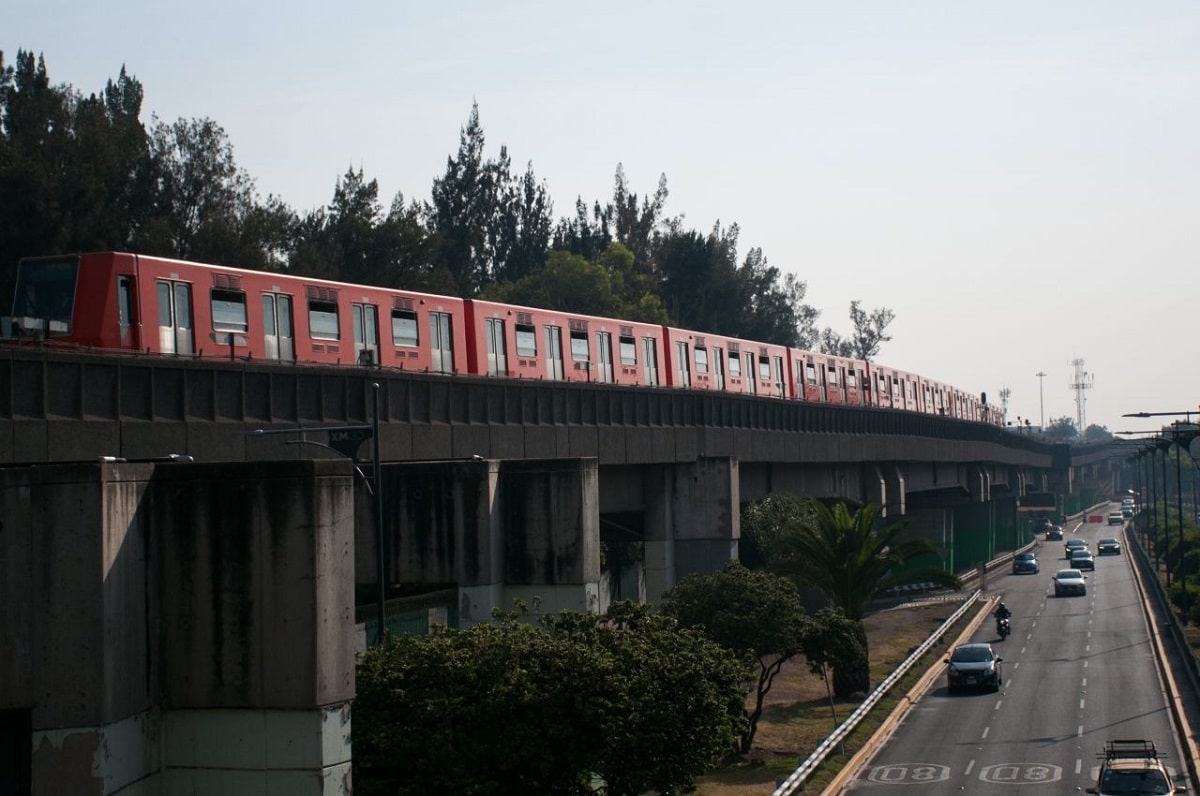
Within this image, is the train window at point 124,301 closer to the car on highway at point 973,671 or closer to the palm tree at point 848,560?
the palm tree at point 848,560

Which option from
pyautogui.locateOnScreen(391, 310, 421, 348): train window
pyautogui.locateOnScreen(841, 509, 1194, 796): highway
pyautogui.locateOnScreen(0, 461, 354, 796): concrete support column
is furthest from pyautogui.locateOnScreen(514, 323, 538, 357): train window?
pyautogui.locateOnScreen(0, 461, 354, 796): concrete support column

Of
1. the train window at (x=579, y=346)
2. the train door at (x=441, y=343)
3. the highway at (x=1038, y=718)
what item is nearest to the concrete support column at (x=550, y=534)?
the highway at (x=1038, y=718)

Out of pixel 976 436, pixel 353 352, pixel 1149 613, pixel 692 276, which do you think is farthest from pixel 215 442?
pixel 692 276

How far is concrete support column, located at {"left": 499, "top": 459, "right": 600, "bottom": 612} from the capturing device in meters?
28.6

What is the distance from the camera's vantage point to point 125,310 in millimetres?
28078

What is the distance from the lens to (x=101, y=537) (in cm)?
1514

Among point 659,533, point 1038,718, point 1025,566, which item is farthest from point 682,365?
point 1025,566

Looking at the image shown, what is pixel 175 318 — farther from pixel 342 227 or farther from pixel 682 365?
pixel 342 227

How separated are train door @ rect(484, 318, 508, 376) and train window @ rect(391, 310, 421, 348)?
3179 millimetres

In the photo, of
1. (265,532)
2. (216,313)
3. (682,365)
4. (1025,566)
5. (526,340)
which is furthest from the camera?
(1025,566)

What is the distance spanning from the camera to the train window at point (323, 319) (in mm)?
33375

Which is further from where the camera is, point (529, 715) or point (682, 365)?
point (682, 365)

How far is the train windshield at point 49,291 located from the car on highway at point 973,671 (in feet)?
89.5

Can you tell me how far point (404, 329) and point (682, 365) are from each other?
17298 millimetres
